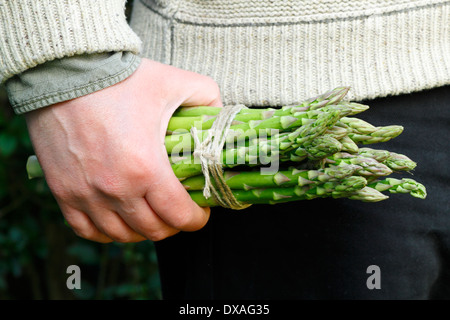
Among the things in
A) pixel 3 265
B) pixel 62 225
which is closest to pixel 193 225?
pixel 3 265

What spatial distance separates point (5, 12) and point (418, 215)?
39.4 inches

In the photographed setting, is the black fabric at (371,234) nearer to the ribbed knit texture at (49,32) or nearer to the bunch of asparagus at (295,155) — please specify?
the bunch of asparagus at (295,155)

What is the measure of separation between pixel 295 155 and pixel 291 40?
10.7 inches

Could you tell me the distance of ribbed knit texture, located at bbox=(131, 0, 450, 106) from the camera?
1.01 m

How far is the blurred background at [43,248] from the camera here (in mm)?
2395

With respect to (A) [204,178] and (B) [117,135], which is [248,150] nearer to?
(A) [204,178]

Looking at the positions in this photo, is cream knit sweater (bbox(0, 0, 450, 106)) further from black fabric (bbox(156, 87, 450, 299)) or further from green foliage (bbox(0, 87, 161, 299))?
green foliage (bbox(0, 87, 161, 299))

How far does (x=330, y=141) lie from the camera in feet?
3.04

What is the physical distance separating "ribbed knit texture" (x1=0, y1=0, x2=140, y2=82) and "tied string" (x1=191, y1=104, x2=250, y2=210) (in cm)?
24

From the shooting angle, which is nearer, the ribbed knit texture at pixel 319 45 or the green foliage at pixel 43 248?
the ribbed knit texture at pixel 319 45

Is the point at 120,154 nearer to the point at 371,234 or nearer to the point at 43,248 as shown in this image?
the point at 371,234

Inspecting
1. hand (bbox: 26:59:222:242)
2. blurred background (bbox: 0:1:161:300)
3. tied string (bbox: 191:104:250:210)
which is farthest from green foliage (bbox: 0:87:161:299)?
tied string (bbox: 191:104:250:210)

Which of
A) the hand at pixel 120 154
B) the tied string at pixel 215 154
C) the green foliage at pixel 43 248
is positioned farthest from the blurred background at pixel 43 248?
the tied string at pixel 215 154

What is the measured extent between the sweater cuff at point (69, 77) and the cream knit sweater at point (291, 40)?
29 mm
